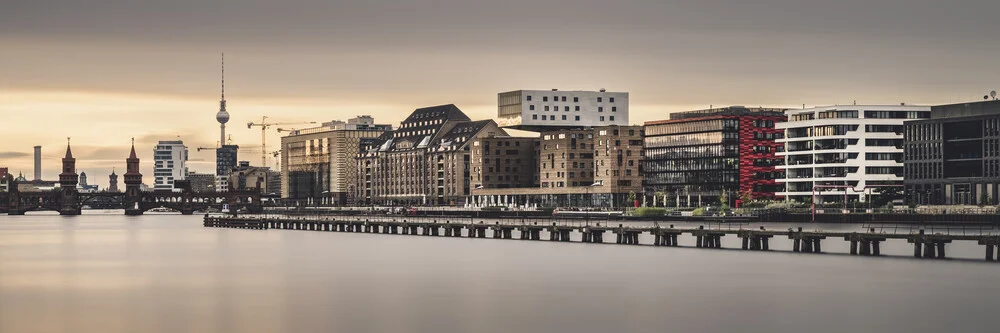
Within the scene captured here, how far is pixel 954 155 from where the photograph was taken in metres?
192

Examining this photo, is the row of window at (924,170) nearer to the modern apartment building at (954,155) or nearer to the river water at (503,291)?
the modern apartment building at (954,155)

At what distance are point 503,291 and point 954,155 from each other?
403 feet

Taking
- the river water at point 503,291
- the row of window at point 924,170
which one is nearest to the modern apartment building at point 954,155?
the row of window at point 924,170

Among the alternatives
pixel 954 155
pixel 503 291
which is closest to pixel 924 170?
pixel 954 155

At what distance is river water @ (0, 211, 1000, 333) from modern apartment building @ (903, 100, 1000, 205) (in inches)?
2083

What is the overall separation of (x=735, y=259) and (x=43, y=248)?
262 ft

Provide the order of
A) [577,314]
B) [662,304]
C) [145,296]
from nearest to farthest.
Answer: [577,314] → [662,304] → [145,296]

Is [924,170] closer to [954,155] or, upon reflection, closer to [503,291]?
[954,155]

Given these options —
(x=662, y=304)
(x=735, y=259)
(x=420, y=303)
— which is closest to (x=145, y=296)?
(x=420, y=303)

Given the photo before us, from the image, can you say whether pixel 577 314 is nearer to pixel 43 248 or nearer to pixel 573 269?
pixel 573 269

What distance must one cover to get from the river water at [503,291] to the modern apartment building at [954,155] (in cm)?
5292

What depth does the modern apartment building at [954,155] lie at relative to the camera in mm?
185250

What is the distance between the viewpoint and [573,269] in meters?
104

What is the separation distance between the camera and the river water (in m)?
67.9
